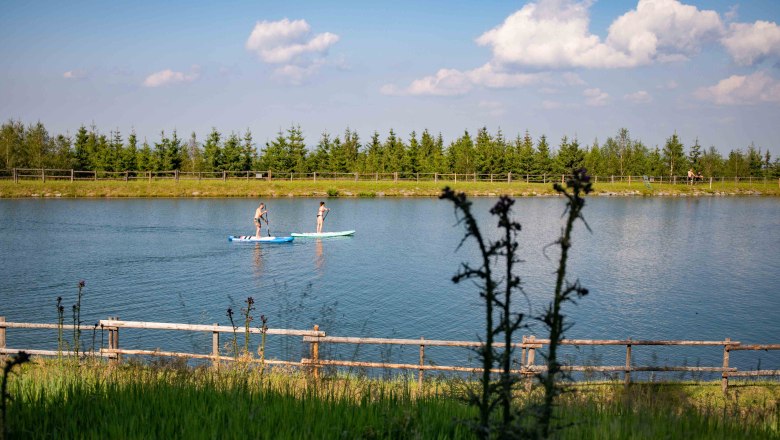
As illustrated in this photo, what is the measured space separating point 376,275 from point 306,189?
5134cm

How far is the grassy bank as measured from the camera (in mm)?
72125

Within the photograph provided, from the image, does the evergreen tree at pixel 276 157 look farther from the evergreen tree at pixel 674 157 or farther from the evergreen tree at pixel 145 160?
the evergreen tree at pixel 674 157

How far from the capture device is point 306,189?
8006 cm

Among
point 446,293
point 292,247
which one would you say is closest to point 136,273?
point 292,247

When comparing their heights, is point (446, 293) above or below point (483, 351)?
below

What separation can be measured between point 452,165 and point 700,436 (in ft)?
308

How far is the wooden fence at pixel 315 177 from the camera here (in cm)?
7850

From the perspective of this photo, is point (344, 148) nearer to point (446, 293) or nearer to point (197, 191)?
point (197, 191)

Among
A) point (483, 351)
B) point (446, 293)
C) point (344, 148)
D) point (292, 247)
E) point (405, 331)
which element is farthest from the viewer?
point (344, 148)

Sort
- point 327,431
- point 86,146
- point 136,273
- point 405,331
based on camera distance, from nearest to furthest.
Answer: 1. point 327,431
2. point 405,331
3. point 136,273
4. point 86,146

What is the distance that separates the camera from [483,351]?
377cm

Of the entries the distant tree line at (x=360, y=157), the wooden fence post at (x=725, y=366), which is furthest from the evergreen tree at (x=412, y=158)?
the wooden fence post at (x=725, y=366)

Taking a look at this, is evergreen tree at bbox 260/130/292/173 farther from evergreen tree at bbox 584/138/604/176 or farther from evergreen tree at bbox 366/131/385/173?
evergreen tree at bbox 584/138/604/176

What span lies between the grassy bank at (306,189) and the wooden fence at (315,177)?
116 inches
